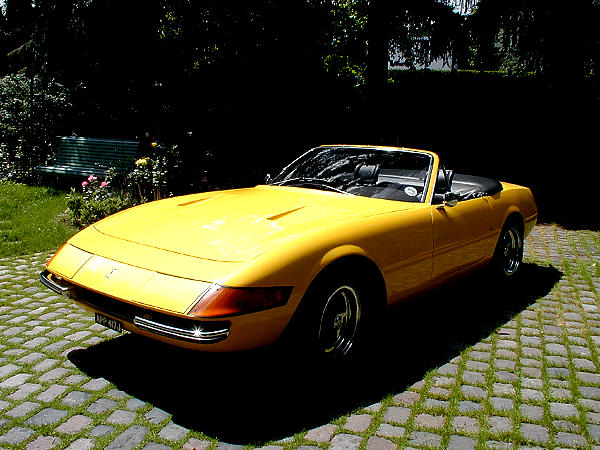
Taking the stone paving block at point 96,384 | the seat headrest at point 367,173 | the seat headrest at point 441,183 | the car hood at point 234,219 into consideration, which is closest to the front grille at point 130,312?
the car hood at point 234,219

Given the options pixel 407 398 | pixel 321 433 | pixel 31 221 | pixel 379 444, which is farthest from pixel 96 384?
pixel 31 221

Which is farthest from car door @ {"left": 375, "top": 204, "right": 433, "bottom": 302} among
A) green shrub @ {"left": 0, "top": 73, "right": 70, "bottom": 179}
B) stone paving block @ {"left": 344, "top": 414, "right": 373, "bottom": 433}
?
green shrub @ {"left": 0, "top": 73, "right": 70, "bottom": 179}

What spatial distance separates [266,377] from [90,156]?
8510mm

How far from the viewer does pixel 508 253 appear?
579 cm

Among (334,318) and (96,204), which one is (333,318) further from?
(96,204)

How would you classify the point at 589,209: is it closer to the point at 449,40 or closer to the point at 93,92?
the point at 449,40

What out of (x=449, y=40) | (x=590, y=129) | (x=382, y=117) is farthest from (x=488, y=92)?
(x=382, y=117)

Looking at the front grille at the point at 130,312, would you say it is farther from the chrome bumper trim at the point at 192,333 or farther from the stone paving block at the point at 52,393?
the stone paving block at the point at 52,393

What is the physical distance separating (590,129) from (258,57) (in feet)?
24.9

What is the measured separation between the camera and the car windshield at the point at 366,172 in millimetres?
4480

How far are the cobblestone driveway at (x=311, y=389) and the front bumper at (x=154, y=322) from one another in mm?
234

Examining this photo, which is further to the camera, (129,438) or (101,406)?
(101,406)

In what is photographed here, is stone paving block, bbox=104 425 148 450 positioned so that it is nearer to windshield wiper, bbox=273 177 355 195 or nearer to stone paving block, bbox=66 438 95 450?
stone paving block, bbox=66 438 95 450

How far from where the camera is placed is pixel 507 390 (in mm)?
3479
